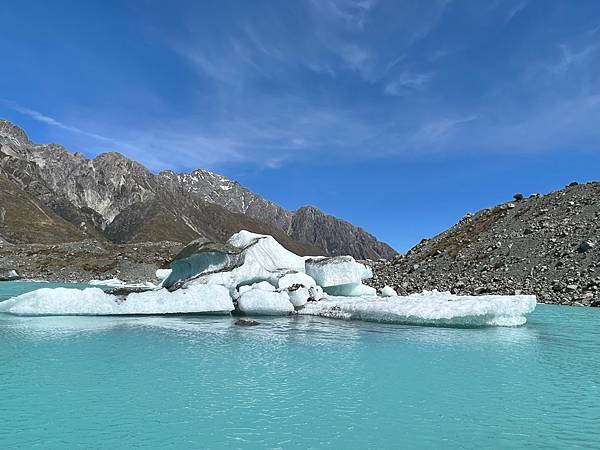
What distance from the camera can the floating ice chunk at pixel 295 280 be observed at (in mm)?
34781

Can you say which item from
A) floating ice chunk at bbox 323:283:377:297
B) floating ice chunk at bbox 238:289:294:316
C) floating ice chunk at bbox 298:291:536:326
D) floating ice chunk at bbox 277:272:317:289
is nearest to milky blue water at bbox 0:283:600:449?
floating ice chunk at bbox 298:291:536:326

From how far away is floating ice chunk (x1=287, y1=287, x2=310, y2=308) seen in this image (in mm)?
33156

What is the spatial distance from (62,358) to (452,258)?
55.6 metres

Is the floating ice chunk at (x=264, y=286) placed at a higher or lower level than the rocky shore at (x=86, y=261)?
lower

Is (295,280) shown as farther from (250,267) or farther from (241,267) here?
(241,267)

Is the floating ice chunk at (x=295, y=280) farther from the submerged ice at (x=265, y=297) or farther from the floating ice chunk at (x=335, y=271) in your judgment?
the floating ice chunk at (x=335, y=271)

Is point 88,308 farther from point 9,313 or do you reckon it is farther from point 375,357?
point 375,357

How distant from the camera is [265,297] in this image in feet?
103

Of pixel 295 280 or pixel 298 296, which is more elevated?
pixel 295 280

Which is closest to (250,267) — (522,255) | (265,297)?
(265,297)

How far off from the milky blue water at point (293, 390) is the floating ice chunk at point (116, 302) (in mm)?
5281

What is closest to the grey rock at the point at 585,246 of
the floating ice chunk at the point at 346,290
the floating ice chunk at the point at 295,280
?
the floating ice chunk at the point at 346,290

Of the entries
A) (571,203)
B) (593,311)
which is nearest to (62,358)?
(593,311)

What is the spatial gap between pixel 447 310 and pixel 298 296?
436 inches
